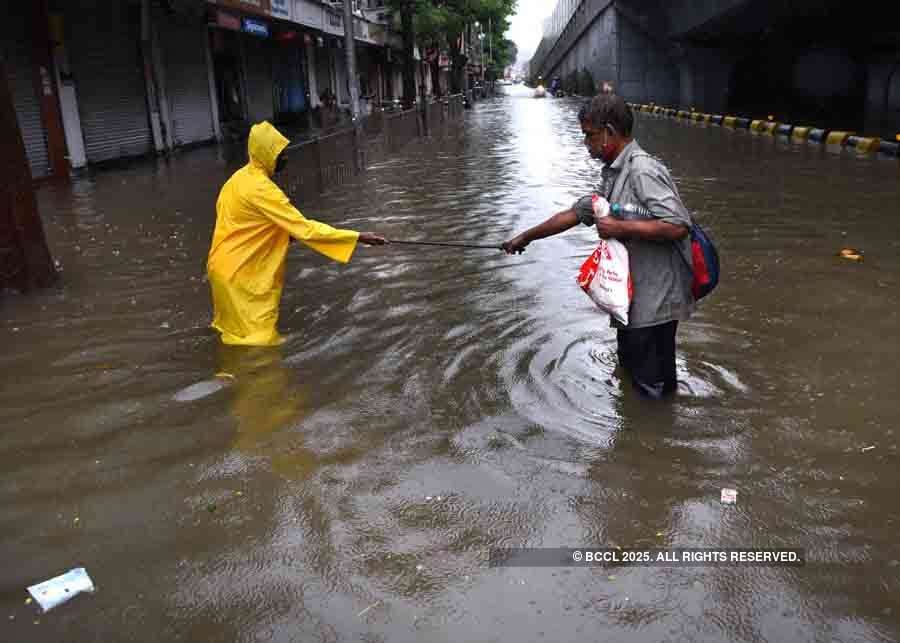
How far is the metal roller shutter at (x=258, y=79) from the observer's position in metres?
27.4

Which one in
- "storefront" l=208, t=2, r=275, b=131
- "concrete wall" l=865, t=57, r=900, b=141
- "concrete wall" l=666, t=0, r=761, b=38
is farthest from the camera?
"concrete wall" l=666, t=0, r=761, b=38

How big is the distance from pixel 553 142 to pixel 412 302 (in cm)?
1566

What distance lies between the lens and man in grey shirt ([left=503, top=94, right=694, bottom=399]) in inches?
148

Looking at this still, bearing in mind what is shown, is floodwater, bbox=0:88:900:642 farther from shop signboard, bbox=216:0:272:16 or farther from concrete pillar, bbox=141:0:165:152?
shop signboard, bbox=216:0:272:16

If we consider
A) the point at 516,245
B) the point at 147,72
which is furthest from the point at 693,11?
the point at 516,245

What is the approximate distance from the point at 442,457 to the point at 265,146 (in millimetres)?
2363

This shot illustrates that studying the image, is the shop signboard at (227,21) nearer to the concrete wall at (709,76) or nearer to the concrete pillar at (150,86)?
the concrete pillar at (150,86)

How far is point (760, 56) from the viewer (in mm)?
35562

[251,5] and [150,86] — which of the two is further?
[251,5]

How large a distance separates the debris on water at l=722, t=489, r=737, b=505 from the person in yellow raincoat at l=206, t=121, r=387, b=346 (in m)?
2.49

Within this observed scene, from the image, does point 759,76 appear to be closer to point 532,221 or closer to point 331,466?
point 532,221

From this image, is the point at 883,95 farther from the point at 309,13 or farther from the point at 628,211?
the point at 628,211

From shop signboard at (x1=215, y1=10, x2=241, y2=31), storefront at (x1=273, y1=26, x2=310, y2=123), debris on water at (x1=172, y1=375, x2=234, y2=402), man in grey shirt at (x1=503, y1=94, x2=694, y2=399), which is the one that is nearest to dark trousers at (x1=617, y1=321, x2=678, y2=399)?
man in grey shirt at (x1=503, y1=94, x2=694, y2=399)

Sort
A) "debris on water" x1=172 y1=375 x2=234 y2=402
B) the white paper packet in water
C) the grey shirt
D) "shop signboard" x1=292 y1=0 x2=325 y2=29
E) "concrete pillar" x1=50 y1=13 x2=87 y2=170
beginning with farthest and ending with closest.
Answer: "shop signboard" x1=292 y1=0 x2=325 y2=29 → "concrete pillar" x1=50 y1=13 x2=87 y2=170 → "debris on water" x1=172 y1=375 x2=234 y2=402 → the grey shirt → the white paper packet in water
